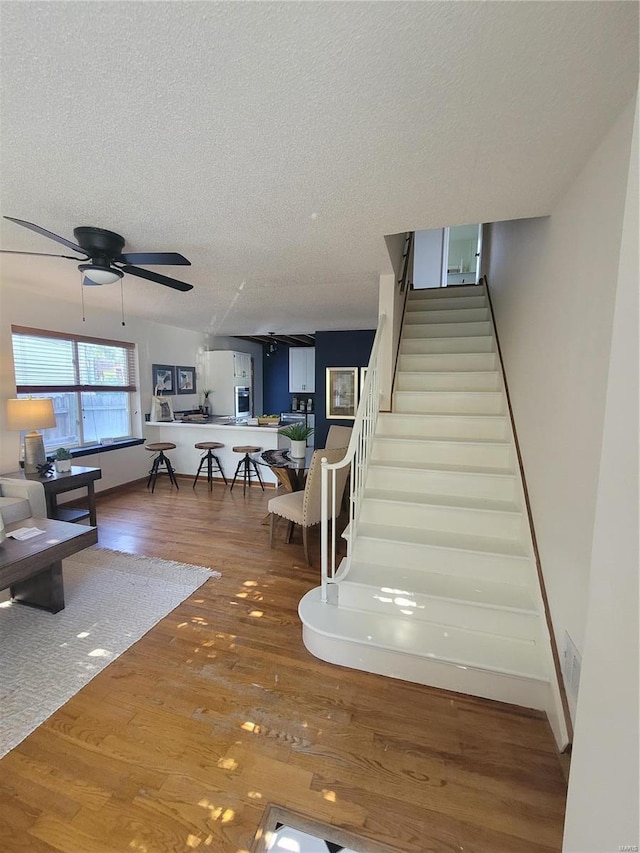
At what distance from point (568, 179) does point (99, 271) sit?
254 cm

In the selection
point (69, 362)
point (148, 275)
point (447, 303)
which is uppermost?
point (447, 303)

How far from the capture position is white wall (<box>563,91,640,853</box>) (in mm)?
713

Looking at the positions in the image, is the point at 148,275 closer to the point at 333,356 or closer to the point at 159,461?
the point at 159,461

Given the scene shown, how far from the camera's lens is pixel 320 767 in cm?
150

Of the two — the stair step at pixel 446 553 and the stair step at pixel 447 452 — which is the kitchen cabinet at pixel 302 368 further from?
the stair step at pixel 446 553

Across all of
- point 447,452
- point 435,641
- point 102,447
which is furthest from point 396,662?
point 102,447

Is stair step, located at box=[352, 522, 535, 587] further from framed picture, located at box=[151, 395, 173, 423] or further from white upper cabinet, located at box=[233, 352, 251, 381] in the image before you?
white upper cabinet, located at box=[233, 352, 251, 381]

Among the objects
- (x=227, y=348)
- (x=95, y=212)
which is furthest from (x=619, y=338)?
(x=227, y=348)

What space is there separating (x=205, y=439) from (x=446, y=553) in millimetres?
4542

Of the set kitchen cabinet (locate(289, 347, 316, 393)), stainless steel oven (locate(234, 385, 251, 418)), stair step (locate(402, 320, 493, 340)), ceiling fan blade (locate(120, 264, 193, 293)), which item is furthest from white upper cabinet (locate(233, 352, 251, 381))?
ceiling fan blade (locate(120, 264, 193, 293))

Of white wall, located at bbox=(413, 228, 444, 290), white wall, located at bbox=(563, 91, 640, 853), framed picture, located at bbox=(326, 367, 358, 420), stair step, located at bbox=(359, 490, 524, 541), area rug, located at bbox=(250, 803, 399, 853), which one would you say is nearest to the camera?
white wall, located at bbox=(563, 91, 640, 853)

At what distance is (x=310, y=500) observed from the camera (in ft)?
10.2

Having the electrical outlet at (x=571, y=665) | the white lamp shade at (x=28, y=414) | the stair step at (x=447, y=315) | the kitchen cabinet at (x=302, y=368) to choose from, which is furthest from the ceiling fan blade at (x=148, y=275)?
the kitchen cabinet at (x=302, y=368)

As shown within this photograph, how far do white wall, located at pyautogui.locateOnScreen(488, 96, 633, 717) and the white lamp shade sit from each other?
168 inches
